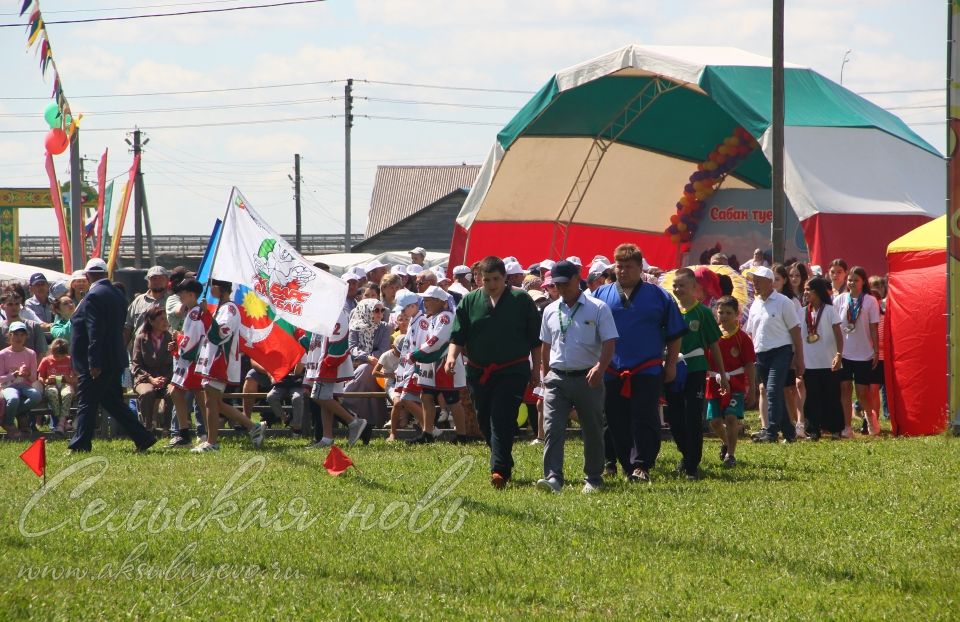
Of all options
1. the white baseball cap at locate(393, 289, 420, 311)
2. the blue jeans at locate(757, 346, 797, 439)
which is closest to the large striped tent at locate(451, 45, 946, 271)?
the blue jeans at locate(757, 346, 797, 439)

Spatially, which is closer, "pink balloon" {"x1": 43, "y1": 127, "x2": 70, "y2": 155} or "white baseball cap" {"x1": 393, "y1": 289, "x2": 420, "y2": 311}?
"white baseball cap" {"x1": 393, "y1": 289, "x2": 420, "y2": 311}

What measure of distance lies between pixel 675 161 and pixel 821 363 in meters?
16.4

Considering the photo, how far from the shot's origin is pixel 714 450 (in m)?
12.3

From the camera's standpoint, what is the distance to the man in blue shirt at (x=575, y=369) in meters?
9.43

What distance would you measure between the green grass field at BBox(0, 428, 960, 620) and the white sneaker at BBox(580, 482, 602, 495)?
139 millimetres

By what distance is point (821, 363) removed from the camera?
13594 mm

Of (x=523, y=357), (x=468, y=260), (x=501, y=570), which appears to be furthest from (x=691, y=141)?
(x=501, y=570)

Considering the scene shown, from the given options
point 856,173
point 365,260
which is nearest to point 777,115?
point 856,173

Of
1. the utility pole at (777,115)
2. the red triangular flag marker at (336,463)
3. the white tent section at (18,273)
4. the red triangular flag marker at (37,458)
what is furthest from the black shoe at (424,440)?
the white tent section at (18,273)

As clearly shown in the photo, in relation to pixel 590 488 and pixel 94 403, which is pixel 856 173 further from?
pixel 94 403

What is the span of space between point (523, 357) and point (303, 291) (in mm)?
3432

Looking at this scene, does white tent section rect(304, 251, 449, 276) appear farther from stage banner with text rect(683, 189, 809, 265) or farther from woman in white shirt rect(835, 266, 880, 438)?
woman in white shirt rect(835, 266, 880, 438)

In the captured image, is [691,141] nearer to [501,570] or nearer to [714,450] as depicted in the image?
[714,450]

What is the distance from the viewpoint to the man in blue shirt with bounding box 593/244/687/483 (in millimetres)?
9766
